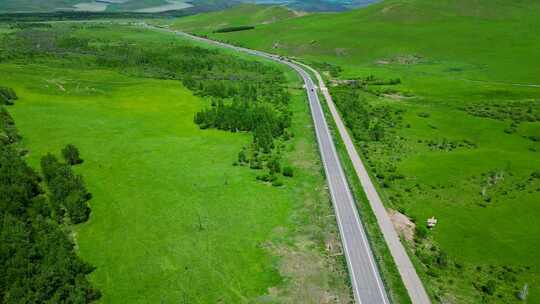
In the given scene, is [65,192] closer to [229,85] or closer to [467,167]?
[467,167]

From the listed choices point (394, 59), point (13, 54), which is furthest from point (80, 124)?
point (394, 59)

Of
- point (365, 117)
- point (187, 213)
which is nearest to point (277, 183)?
point (187, 213)

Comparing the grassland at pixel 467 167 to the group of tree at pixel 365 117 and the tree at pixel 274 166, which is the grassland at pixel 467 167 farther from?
the tree at pixel 274 166

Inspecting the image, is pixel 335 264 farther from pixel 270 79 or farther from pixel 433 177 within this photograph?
pixel 270 79

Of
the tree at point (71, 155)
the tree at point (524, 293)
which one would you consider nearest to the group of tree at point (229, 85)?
the tree at point (71, 155)

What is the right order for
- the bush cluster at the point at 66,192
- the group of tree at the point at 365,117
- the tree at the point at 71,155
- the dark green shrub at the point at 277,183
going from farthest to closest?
the group of tree at the point at 365,117, the tree at the point at 71,155, the dark green shrub at the point at 277,183, the bush cluster at the point at 66,192

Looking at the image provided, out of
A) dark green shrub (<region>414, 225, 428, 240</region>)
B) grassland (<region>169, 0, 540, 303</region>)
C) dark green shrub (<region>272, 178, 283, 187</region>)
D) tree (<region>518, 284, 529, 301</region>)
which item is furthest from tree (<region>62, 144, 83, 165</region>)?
tree (<region>518, 284, 529, 301</region>)
